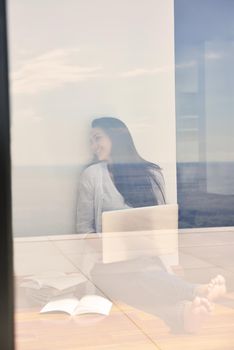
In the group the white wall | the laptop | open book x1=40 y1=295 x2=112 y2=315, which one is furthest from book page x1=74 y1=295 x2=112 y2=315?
the white wall

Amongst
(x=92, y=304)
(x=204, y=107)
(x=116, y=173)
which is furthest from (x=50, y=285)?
(x=204, y=107)

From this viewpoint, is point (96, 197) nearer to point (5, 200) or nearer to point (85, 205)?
point (85, 205)

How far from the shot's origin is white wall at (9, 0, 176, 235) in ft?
4.81

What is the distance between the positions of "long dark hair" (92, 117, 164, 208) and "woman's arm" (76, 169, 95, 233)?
8 cm

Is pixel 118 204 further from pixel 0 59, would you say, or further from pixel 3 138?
pixel 0 59

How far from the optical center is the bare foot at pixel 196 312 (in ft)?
5.33

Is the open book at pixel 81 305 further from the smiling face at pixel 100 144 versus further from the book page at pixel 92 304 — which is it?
the smiling face at pixel 100 144

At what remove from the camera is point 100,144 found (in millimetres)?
1538

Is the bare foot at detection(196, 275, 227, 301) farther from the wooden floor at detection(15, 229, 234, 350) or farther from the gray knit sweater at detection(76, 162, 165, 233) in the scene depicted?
the gray knit sweater at detection(76, 162, 165, 233)

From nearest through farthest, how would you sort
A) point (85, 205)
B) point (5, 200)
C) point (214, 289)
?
point (5, 200)
point (85, 205)
point (214, 289)

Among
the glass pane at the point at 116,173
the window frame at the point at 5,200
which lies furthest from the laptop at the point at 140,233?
the window frame at the point at 5,200

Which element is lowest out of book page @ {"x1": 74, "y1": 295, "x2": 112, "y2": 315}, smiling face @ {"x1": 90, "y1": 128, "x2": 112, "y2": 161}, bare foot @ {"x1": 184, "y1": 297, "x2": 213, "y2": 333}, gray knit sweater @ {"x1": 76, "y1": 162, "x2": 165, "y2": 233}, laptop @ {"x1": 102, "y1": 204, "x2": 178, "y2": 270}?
bare foot @ {"x1": 184, "y1": 297, "x2": 213, "y2": 333}

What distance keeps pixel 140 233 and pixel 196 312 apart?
303 mm

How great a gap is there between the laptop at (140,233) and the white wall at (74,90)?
0.11 m
